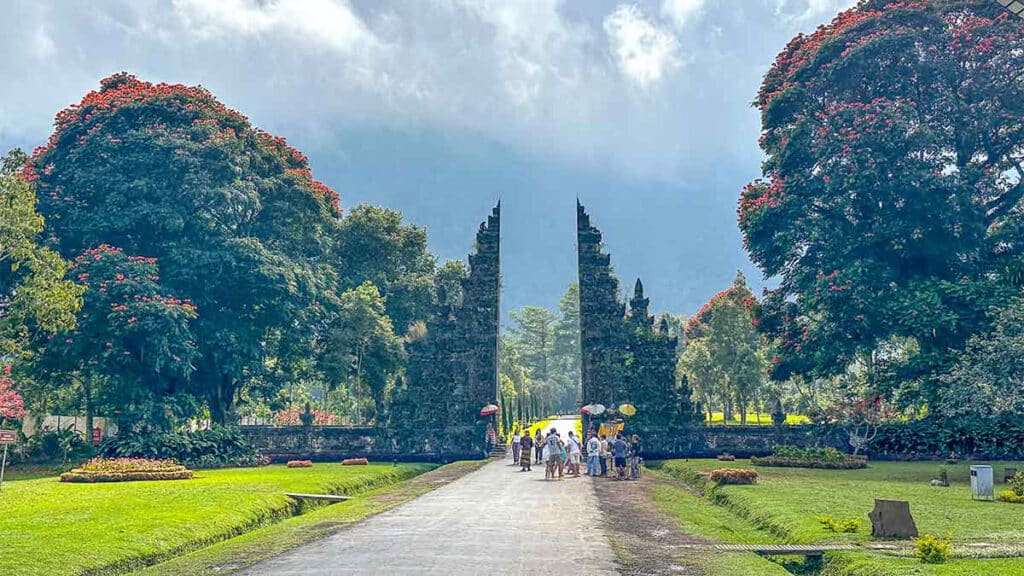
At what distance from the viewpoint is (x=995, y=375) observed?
32.0m

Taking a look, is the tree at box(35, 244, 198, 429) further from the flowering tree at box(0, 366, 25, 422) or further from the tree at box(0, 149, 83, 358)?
the tree at box(0, 149, 83, 358)

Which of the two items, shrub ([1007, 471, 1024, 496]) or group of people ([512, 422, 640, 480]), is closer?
shrub ([1007, 471, 1024, 496])

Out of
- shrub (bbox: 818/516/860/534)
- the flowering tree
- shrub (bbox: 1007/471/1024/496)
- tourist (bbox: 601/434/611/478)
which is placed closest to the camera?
shrub (bbox: 818/516/860/534)

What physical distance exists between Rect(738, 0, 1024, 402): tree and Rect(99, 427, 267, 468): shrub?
2757 centimetres

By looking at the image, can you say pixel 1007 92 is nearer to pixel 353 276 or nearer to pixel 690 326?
pixel 353 276

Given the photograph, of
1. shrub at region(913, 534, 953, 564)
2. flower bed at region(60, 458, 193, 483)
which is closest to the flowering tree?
flower bed at region(60, 458, 193, 483)

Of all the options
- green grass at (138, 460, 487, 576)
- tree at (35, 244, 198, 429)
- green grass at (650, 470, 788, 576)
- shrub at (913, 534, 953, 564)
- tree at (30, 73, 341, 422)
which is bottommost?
green grass at (650, 470, 788, 576)

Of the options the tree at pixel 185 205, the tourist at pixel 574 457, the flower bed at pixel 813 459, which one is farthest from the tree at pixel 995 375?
the tree at pixel 185 205

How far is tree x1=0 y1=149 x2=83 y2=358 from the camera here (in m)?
35.4

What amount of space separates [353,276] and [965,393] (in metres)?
41.6

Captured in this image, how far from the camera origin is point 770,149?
45719mm

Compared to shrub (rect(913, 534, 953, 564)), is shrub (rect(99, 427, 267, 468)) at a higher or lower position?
higher

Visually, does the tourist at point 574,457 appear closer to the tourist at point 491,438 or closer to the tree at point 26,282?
the tourist at point 491,438

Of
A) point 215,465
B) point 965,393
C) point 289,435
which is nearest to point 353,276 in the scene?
point 289,435
